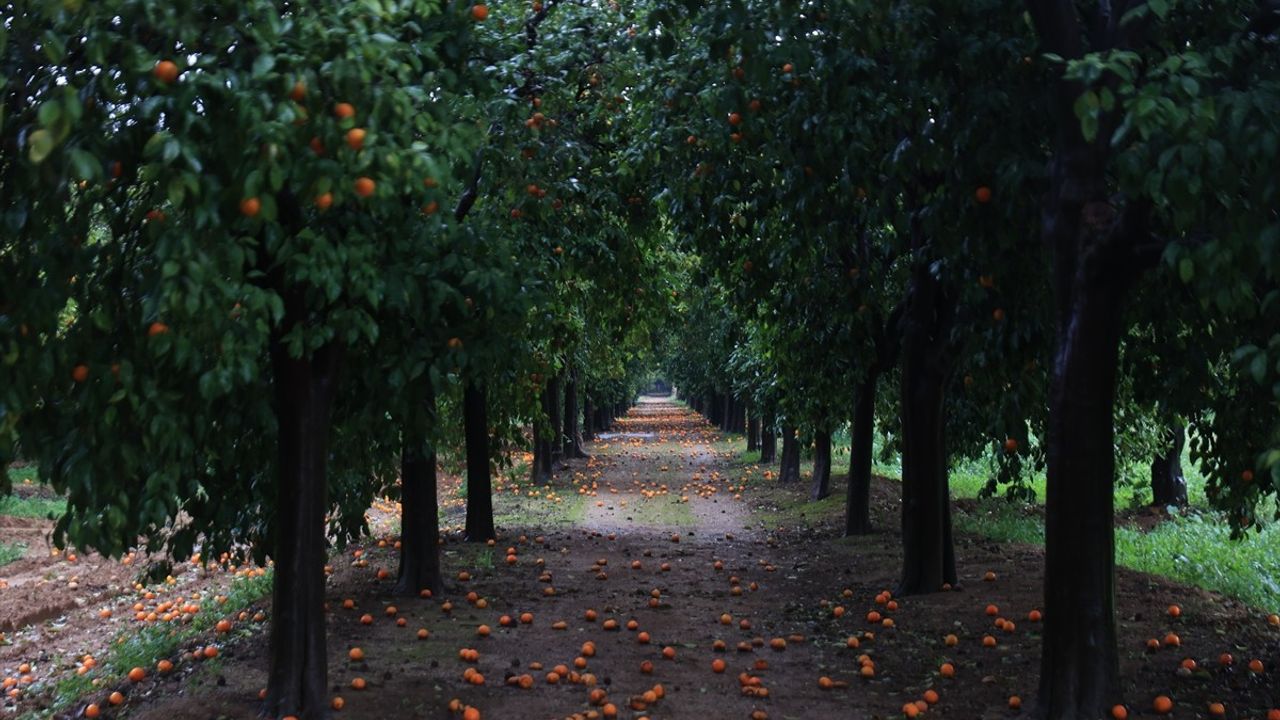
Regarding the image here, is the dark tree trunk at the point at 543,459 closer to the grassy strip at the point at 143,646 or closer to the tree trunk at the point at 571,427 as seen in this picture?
the tree trunk at the point at 571,427

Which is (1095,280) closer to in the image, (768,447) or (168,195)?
(168,195)

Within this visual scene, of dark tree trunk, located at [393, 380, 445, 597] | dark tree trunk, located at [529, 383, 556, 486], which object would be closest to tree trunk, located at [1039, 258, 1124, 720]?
dark tree trunk, located at [393, 380, 445, 597]

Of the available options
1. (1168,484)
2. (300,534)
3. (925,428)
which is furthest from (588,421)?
(300,534)

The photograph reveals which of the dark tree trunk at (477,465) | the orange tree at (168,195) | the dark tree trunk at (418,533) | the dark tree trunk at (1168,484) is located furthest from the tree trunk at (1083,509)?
the dark tree trunk at (1168,484)

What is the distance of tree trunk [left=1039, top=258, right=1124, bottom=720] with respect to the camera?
635 cm

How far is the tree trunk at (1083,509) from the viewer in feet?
20.8

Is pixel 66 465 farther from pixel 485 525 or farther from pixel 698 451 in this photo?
pixel 698 451

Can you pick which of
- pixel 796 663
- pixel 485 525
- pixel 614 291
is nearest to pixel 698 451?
pixel 485 525

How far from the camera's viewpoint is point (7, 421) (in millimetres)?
4465

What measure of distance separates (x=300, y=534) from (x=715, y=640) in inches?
159

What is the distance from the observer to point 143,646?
10.2 metres

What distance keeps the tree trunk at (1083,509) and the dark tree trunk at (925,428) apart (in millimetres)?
4128

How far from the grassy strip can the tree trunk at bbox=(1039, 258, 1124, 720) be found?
6.61 m

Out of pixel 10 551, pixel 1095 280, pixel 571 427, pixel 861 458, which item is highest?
pixel 1095 280
